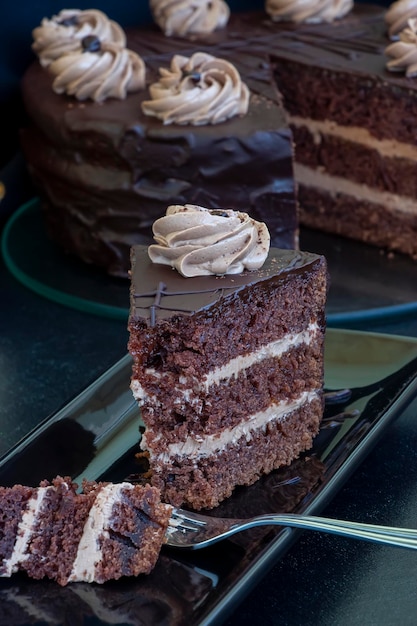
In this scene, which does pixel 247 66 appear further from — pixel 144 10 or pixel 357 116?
pixel 144 10

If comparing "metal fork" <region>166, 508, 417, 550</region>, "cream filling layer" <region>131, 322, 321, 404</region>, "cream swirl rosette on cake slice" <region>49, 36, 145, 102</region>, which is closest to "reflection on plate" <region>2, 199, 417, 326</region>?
"cream swirl rosette on cake slice" <region>49, 36, 145, 102</region>

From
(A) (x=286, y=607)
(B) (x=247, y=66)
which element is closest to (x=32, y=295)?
(B) (x=247, y=66)

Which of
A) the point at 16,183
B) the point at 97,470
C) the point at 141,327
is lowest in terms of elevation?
the point at 16,183

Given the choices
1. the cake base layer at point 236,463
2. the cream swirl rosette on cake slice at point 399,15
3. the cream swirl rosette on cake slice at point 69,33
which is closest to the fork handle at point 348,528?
the cake base layer at point 236,463

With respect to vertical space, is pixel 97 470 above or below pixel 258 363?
below

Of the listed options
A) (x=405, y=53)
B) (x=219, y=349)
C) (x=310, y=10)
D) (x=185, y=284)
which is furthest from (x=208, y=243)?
(x=310, y=10)

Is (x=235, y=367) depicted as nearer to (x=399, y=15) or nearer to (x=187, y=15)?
(x=399, y=15)
